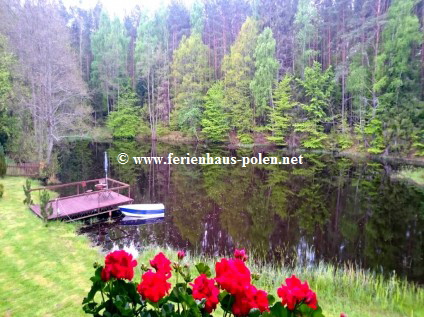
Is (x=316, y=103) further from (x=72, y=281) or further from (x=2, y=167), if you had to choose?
(x=72, y=281)

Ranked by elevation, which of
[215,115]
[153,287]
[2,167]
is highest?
[215,115]

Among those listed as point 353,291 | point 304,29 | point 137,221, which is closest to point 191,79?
point 304,29

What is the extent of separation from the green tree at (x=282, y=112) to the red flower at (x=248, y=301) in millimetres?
29414

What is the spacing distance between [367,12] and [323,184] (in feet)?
65.4

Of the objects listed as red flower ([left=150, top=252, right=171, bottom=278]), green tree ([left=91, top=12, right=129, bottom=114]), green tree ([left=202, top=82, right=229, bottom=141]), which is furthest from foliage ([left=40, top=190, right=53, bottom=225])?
green tree ([left=91, top=12, right=129, bottom=114])

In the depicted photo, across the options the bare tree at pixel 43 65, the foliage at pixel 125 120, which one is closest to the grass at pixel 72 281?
the bare tree at pixel 43 65

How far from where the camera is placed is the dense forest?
60.7 ft

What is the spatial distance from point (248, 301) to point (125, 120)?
37805 mm

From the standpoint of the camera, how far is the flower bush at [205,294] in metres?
1.74

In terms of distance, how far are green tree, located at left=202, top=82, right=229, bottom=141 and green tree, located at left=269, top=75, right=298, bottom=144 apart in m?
5.15

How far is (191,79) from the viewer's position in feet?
116

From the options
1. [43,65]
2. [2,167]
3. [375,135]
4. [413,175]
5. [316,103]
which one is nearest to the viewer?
[2,167]

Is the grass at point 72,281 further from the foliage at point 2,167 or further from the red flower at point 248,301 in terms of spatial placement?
the foliage at point 2,167

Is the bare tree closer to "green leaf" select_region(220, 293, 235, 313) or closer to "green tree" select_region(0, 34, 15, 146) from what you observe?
"green tree" select_region(0, 34, 15, 146)
